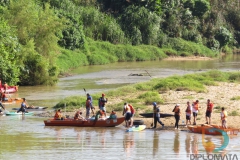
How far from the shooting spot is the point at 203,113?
3759 centimetres

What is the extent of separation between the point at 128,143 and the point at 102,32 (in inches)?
2255

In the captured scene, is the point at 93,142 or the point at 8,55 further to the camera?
the point at 8,55

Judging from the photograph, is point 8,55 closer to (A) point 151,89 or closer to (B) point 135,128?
(A) point 151,89

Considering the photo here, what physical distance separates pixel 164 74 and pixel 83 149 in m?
36.3

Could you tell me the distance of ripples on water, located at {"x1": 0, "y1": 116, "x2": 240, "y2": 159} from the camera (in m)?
28.6

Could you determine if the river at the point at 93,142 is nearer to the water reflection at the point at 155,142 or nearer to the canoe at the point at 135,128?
the water reflection at the point at 155,142

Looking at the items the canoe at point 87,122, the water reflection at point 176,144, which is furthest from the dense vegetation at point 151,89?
the water reflection at point 176,144

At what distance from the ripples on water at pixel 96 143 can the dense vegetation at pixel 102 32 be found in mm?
16870

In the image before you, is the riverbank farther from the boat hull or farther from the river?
the river

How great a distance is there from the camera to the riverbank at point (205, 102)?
118ft

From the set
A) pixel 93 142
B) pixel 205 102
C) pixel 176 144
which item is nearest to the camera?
pixel 176 144

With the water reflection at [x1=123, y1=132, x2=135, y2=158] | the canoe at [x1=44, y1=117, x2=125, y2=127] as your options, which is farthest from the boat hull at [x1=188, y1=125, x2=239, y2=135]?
the canoe at [x1=44, y1=117, x2=125, y2=127]

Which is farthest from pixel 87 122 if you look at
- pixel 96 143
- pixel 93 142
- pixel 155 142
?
pixel 155 142

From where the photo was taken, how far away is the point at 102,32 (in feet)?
288
